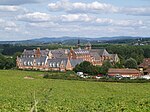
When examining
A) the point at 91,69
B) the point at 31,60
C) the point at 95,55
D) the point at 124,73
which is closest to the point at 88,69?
the point at 91,69

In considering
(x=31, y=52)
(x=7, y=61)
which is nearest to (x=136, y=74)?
(x=7, y=61)

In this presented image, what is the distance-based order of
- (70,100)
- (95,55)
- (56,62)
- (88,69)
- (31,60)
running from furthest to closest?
1. (95,55)
2. (31,60)
3. (56,62)
4. (88,69)
5. (70,100)

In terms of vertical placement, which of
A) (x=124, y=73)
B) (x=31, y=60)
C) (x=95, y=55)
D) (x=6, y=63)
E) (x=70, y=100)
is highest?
(x=70, y=100)

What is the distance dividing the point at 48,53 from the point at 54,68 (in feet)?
61.4

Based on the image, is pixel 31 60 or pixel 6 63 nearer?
pixel 31 60

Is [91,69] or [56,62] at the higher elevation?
[56,62]

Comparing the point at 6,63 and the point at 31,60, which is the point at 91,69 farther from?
the point at 6,63

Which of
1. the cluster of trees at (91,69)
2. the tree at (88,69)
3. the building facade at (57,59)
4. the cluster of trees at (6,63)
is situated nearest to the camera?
the tree at (88,69)

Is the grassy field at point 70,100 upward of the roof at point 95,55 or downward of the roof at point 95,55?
upward

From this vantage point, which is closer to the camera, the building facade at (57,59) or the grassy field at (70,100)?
the grassy field at (70,100)

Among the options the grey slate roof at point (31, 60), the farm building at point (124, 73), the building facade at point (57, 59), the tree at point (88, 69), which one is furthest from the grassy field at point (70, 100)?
the grey slate roof at point (31, 60)

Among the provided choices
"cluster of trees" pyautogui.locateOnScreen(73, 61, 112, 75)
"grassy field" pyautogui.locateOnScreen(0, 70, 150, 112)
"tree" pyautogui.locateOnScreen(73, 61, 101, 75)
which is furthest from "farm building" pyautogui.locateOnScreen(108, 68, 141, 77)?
"grassy field" pyautogui.locateOnScreen(0, 70, 150, 112)

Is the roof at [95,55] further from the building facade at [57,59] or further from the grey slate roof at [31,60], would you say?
the grey slate roof at [31,60]

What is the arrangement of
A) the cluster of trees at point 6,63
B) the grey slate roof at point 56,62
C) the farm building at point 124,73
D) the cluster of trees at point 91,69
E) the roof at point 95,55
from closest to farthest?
the farm building at point 124,73, the cluster of trees at point 91,69, the grey slate roof at point 56,62, the cluster of trees at point 6,63, the roof at point 95,55
